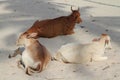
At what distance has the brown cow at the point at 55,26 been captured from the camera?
6.11m

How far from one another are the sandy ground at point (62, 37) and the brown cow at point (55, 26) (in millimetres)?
101

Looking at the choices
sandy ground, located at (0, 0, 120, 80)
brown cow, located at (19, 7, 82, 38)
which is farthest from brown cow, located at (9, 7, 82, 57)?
sandy ground, located at (0, 0, 120, 80)

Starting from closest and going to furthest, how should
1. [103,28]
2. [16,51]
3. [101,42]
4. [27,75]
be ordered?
[27,75], [101,42], [16,51], [103,28]

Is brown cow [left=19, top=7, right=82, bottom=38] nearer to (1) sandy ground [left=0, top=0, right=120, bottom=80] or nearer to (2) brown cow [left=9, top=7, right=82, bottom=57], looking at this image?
(2) brown cow [left=9, top=7, right=82, bottom=57]

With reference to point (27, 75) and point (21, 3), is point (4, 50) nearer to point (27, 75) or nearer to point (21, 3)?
point (27, 75)

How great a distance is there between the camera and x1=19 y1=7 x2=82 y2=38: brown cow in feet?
20.0

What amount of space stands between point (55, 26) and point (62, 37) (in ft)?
0.81

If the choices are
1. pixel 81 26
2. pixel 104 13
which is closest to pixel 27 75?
pixel 81 26

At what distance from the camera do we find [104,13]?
26.4ft

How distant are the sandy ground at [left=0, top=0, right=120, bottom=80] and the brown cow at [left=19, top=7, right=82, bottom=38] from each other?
0.33 feet

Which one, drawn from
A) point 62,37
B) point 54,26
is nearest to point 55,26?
point 54,26

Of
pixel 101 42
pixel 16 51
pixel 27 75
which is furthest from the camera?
pixel 16 51

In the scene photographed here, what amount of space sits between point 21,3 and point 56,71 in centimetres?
458

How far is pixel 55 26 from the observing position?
619 centimetres
